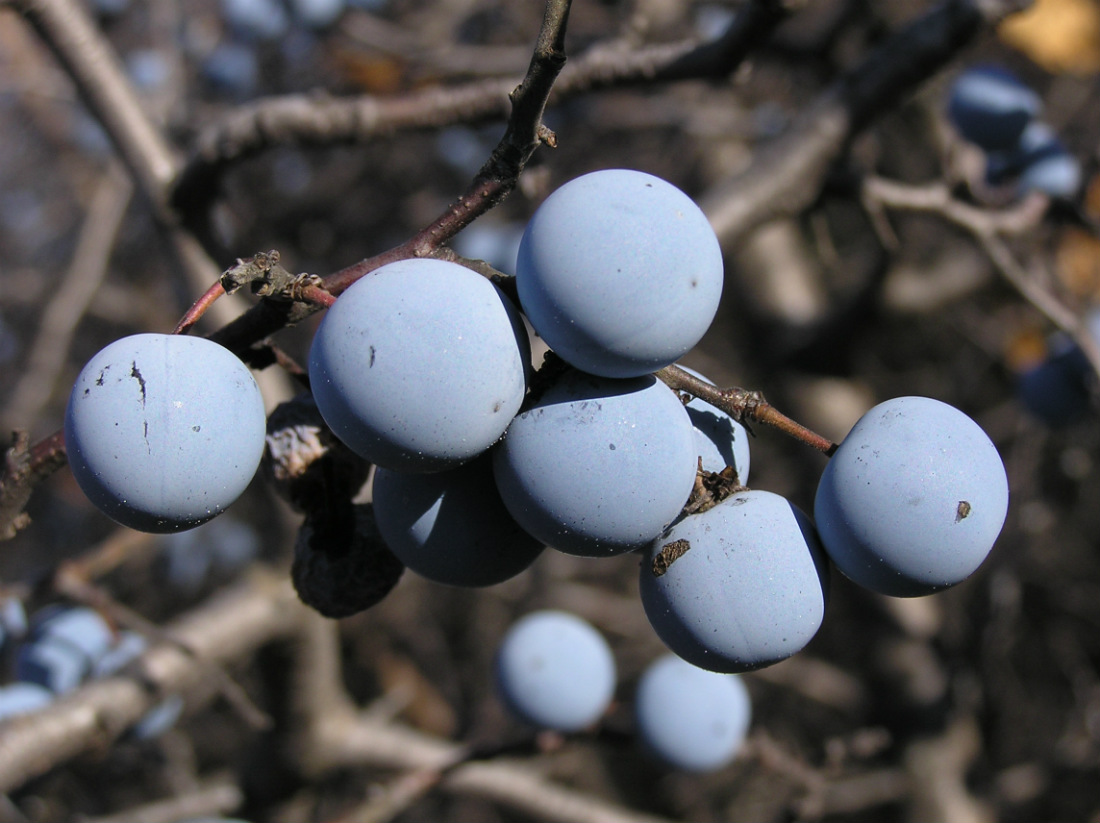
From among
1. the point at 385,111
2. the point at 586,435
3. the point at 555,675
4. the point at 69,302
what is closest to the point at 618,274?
the point at 586,435

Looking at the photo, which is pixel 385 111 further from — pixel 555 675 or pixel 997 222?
pixel 997 222

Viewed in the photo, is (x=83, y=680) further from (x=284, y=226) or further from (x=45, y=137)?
(x=45, y=137)

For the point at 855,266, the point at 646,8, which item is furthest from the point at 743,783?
the point at 646,8

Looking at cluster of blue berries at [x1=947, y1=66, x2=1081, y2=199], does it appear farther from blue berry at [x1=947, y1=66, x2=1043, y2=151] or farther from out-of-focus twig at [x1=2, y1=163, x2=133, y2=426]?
out-of-focus twig at [x1=2, y1=163, x2=133, y2=426]

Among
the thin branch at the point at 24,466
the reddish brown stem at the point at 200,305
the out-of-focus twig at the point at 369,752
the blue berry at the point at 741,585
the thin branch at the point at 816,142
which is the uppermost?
the reddish brown stem at the point at 200,305

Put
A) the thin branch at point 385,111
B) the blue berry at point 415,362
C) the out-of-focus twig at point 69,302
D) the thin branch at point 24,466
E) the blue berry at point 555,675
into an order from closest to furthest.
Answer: the blue berry at point 415,362 < the thin branch at point 24,466 < the thin branch at point 385,111 < the blue berry at point 555,675 < the out-of-focus twig at point 69,302

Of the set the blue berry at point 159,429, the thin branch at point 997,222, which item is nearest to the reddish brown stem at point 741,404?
the blue berry at point 159,429

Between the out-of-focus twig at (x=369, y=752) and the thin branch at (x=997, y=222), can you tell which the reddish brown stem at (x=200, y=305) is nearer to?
the out-of-focus twig at (x=369, y=752)
